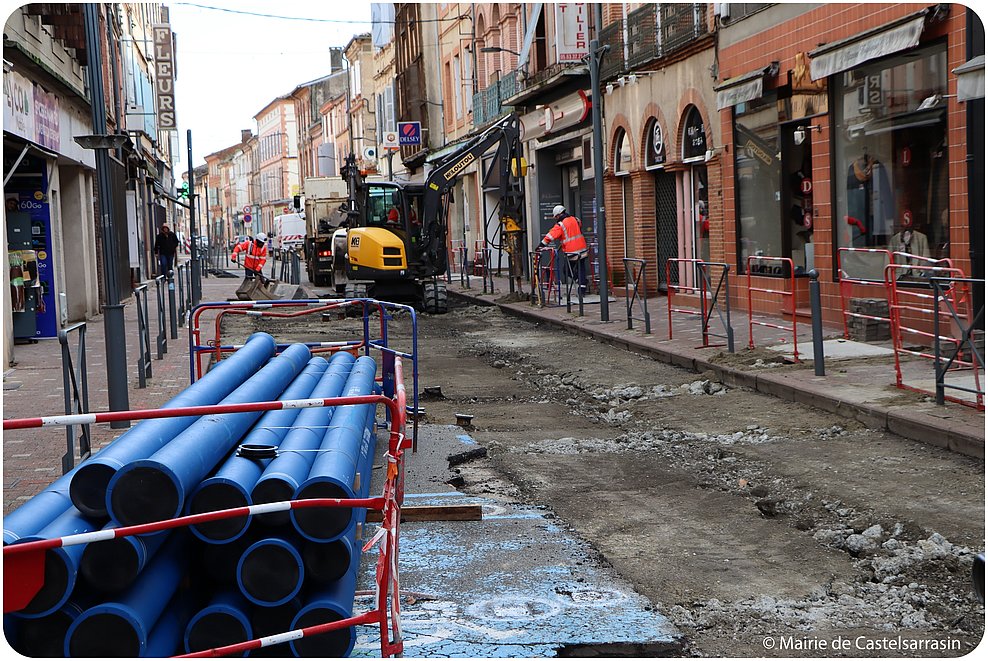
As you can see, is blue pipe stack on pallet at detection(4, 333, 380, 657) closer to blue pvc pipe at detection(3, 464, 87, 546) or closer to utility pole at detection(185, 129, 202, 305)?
blue pvc pipe at detection(3, 464, 87, 546)

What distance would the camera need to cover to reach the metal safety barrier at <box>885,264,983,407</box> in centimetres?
931

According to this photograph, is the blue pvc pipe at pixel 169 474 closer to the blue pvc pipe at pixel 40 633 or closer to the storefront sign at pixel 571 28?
the blue pvc pipe at pixel 40 633

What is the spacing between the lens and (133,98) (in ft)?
123

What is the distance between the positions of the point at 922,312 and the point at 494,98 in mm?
26150

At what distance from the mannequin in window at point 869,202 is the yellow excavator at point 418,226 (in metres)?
8.07

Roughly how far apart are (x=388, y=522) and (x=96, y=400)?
25.6 feet

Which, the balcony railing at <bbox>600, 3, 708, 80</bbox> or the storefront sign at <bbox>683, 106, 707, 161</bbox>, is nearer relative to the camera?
the balcony railing at <bbox>600, 3, 708, 80</bbox>

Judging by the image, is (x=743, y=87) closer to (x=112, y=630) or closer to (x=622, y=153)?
(x=622, y=153)

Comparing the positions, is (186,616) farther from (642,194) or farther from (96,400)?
(642,194)

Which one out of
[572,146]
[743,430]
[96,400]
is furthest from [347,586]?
[572,146]

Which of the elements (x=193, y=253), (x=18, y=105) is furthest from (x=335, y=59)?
(x=18, y=105)

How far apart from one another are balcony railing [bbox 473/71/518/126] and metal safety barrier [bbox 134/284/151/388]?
20.8m

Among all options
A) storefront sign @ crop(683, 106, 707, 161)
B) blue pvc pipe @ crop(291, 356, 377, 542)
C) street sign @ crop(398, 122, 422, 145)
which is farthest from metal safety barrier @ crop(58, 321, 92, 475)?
street sign @ crop(398, 122, 422, 145)

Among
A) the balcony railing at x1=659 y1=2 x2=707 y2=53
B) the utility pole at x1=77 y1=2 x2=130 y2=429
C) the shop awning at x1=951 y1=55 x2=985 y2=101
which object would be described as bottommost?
the utility pole at x1=77 y1=2 x2=130 y2=429
